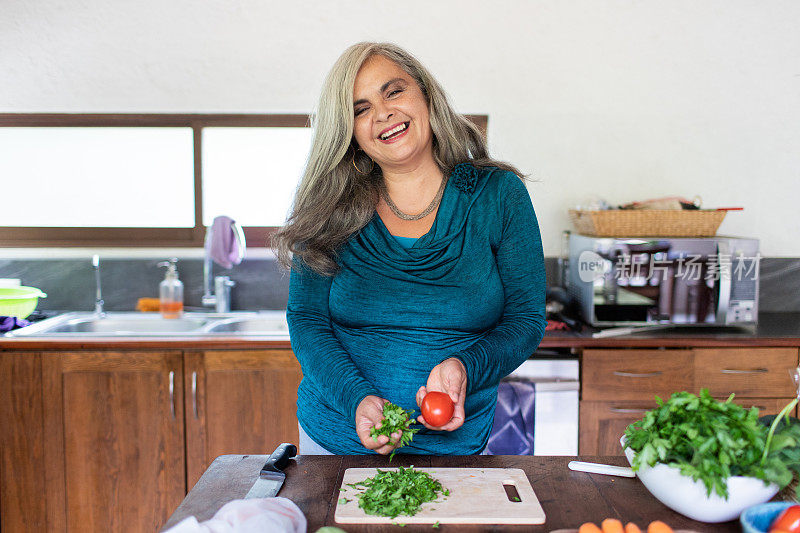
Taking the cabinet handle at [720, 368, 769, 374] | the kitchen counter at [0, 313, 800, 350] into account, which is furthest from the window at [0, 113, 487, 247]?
the cabinet handle at [720, 368, 769, 374]

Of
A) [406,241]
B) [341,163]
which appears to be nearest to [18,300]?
[341,163]

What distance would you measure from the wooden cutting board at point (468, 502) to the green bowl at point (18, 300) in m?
2.19

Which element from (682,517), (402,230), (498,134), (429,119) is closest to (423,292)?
(402,230)

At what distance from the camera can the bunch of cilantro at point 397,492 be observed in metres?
1.13

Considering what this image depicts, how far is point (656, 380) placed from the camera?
8.67 feet

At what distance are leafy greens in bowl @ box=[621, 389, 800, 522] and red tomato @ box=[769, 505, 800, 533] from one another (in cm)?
6

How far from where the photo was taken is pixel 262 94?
3.17 m

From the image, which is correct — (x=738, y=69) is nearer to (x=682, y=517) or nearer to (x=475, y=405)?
(x=475, y=405)

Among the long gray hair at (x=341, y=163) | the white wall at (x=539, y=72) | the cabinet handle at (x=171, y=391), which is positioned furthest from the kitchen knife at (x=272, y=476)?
the white wall at (x=539, y=72)

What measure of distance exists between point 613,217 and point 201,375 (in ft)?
5.94

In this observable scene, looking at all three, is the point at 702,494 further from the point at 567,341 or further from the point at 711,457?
the point at 567,341

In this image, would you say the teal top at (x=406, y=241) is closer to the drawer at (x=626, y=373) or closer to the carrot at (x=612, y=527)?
the carrot at (x=612, y=527)

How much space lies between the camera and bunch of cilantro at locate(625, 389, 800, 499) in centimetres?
103

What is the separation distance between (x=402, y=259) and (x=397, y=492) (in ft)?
1.90
